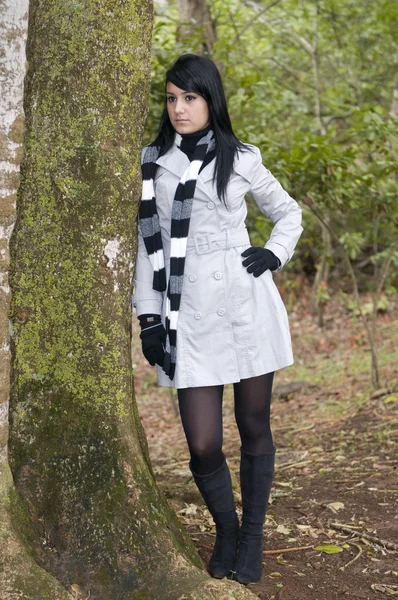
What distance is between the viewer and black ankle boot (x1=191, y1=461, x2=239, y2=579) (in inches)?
124

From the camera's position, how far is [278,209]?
3324 millimetres

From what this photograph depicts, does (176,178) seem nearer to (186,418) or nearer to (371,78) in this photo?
(186,418)

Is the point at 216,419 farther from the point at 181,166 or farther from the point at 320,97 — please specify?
the point at 320,97

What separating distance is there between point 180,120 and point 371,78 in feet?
32.5

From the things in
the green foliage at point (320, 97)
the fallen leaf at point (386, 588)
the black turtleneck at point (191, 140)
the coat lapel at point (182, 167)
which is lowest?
the fallen leaf at point (386, 588)

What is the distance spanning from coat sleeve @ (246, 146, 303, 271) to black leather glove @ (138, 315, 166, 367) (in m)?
0.61

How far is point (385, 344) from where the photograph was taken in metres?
10.1

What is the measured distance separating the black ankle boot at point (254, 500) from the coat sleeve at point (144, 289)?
806 mm

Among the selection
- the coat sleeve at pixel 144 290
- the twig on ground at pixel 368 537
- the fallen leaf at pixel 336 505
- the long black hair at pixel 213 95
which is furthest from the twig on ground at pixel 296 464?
the long black hair at pixel 213 95

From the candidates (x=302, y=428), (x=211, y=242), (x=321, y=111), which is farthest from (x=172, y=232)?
(x=321, y=111)

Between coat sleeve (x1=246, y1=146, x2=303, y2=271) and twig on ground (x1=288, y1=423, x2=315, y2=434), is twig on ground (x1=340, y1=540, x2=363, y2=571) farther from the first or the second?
twig on ground (x1=288, y1=423, x2=315, y2=434)

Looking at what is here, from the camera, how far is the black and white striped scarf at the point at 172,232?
3.02m

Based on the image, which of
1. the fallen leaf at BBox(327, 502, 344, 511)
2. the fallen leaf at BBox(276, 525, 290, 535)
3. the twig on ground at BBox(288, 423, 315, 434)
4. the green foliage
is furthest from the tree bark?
the twig on ground at BBox(288, 423, 315, 434)

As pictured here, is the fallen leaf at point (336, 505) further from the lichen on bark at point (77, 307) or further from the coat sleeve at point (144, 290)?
the coat sleeve at point (144, 290)
